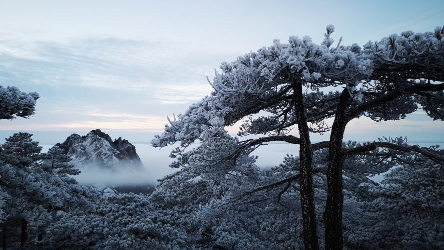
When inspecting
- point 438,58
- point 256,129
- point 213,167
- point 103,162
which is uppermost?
point 438,58

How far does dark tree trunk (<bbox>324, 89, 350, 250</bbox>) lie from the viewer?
6.70 metres

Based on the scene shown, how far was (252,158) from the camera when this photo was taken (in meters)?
10.3

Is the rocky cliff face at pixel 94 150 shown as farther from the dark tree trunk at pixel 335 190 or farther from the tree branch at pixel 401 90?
the tree branch at pixel 401 90

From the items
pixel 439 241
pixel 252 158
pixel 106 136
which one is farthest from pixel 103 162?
pixel 439 241

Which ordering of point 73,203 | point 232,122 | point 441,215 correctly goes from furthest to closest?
point 73,203, point 441,215, point 232,122

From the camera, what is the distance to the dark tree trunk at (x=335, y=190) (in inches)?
264

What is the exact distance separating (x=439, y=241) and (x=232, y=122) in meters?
8.97

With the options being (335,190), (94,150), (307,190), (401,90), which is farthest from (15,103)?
(94,150)

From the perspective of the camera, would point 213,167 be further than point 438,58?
Yes

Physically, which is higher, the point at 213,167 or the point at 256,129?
the point at 256,129

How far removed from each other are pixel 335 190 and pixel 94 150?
1976 inches

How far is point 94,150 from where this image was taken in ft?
165

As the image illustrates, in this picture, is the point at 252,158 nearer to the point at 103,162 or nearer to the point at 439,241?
the point at 439,241

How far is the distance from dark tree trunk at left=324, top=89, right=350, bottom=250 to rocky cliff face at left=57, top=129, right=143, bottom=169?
157ft
